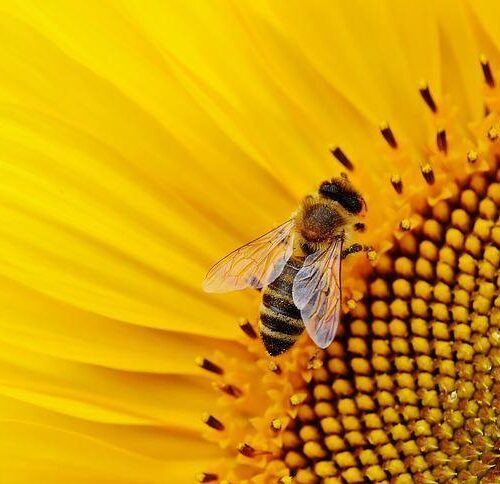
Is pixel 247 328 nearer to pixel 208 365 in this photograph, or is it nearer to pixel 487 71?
pixel 208 365

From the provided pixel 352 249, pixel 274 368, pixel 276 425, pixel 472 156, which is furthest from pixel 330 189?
pixel 276 425

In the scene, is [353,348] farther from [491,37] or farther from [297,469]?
[491,37]

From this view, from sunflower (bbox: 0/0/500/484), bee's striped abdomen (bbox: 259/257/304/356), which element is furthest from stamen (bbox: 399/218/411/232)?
bee's striped abdomen (bbox: 259/257/304/356)

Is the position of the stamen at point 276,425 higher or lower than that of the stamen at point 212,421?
lower

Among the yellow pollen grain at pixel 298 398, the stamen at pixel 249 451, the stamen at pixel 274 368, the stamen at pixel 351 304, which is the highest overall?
the stamen at pixel 351 304

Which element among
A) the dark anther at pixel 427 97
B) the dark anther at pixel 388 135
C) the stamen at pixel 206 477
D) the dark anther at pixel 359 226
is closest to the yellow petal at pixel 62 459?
the stamen at pixel 206 477

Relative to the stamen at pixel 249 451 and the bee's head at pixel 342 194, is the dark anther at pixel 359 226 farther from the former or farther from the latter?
the stamen at pixel 249 451

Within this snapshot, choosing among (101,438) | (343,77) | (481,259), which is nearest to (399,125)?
(343,77)

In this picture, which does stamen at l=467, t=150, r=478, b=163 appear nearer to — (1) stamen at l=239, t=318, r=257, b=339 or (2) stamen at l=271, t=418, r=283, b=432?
(1) stamen at l=239, t=318, r=257, b=339

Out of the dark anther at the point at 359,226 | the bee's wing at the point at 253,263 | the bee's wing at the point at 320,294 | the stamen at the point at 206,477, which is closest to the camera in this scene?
the bee's wing at the point at 320,294
